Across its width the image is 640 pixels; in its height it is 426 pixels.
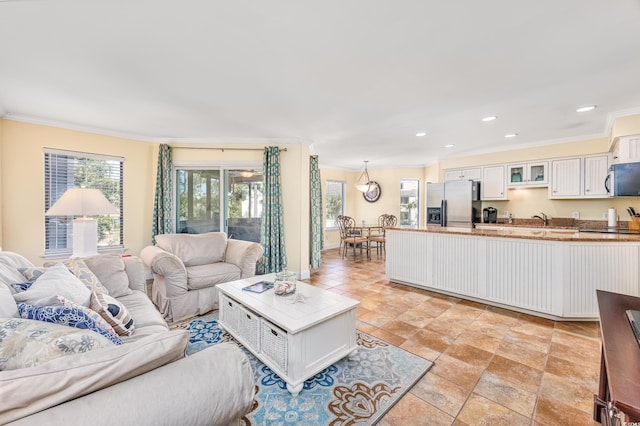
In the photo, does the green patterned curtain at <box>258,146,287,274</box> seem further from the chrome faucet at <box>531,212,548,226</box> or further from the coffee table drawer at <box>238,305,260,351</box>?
the chrome faucet at <box>531,212,548,226</box>

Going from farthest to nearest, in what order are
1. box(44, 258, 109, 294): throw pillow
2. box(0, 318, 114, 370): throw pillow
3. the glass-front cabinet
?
the glass-front cabinet, box(44, 258, 109, 294): throw pillow, box(0, 318, 114, 370): throw pillow

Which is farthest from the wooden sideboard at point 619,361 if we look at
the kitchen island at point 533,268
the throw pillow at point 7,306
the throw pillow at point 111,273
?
the throw pillow at point 111,273

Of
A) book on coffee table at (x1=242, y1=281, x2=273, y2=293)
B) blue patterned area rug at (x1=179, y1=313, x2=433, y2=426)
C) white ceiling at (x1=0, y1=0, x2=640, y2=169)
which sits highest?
white ceiling at (x1=0, y1=0, x2=640, y2=169)

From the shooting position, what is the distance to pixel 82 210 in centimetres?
287

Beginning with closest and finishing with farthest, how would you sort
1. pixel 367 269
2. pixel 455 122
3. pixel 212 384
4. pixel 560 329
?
pixel 212 384, pixel 560 329, pixel 455 122, pixel 367 269

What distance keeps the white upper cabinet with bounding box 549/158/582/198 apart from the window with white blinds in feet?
24.0

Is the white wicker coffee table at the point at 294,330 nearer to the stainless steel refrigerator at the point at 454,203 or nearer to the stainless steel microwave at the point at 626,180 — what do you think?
the stainless steel microwave at the point at 626,180

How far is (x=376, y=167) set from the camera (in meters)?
7.75

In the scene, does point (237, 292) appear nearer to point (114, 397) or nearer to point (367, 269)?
point (114, 397)

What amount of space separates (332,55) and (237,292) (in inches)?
87.0

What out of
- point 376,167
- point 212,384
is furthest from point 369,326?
point 376,167

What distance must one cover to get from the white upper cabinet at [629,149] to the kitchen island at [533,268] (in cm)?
109

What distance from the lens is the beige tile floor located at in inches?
65.1

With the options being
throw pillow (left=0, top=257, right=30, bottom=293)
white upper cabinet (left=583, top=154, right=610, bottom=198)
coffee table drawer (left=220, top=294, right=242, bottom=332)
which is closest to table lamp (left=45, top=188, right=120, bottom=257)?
throw pillow (left=0, top=257, right=30, bottom=293)
